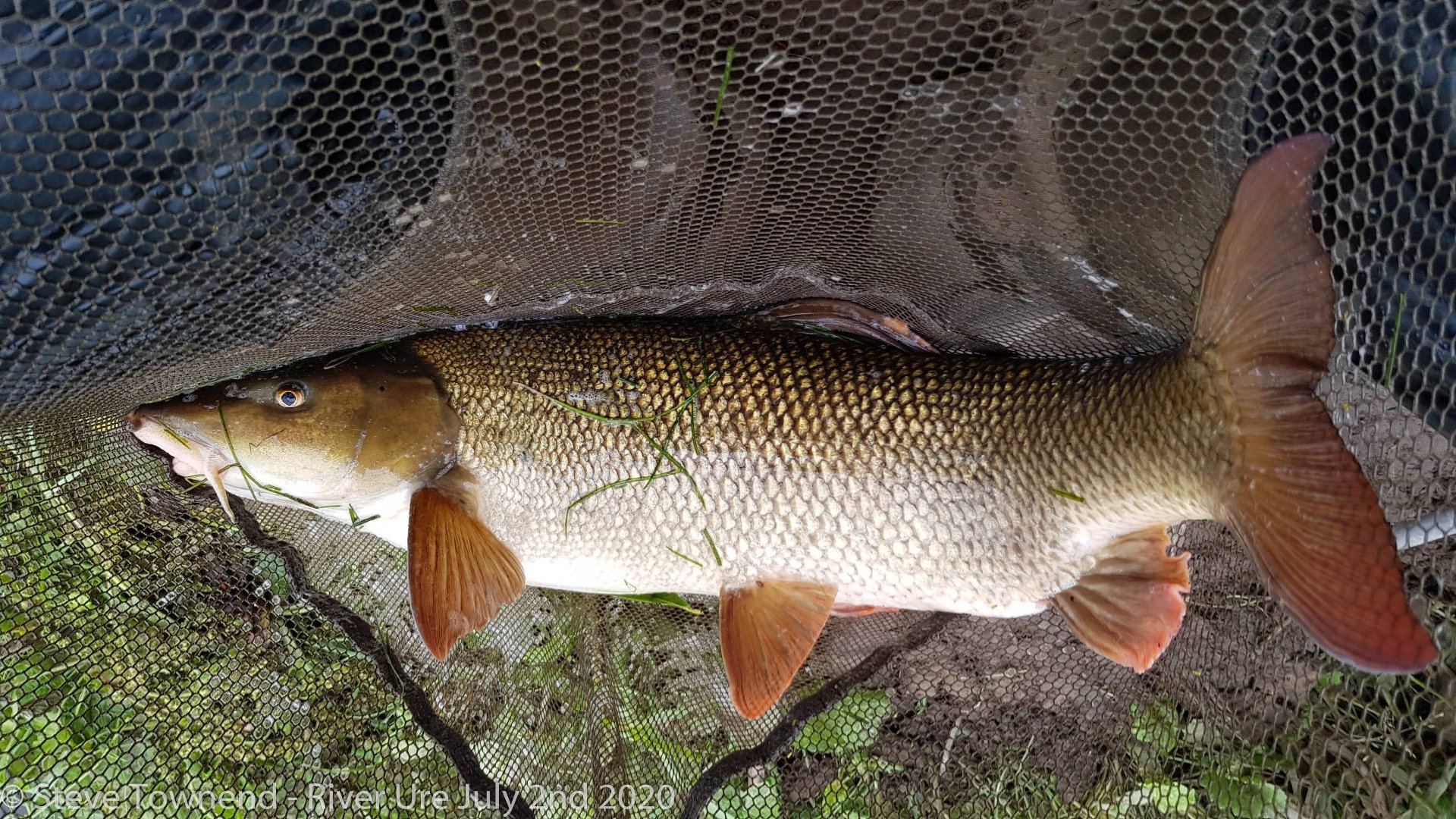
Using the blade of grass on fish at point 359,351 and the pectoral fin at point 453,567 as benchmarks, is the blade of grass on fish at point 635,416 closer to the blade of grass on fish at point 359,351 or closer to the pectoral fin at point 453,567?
the pectoral fin at point 453,567

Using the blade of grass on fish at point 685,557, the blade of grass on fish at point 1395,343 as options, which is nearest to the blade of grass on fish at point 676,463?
the blade of grass on fish at point 685,557

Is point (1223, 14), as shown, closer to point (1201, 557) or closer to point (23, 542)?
point (1201, 557)

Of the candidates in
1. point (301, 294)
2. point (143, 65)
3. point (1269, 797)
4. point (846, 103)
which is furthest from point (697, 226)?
point (1269, 797)

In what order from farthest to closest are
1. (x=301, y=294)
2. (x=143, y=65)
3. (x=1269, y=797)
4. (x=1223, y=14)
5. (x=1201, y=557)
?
(x=1201, y=557), (x=1269, y=797), (x=301, y=294), (x=1223, y=14), (x=143, y=65)

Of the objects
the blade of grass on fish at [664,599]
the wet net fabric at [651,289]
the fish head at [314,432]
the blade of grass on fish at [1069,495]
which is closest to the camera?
the wet net fabric at [651,289]

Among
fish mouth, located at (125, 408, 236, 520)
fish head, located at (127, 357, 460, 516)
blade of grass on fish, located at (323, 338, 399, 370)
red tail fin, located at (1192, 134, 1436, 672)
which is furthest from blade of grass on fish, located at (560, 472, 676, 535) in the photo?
red tail fin, located at (1192, 134, 1436, 672)

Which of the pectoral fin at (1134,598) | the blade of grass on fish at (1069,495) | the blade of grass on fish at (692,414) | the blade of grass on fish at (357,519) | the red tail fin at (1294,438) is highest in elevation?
the red tail fin at (1294,438)

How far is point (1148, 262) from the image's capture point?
1631mm

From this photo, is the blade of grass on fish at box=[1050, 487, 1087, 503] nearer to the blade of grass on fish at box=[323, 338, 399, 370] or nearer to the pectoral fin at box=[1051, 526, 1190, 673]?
the pectoral fin at box=[1051, 526, 1190, 673]

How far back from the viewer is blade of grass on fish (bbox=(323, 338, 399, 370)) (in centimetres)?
174

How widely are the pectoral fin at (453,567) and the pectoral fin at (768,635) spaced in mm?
511

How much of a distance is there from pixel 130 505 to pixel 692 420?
1.42m

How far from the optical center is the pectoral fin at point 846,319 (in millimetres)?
1872

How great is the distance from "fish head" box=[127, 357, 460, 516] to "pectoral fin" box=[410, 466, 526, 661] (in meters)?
0.08
